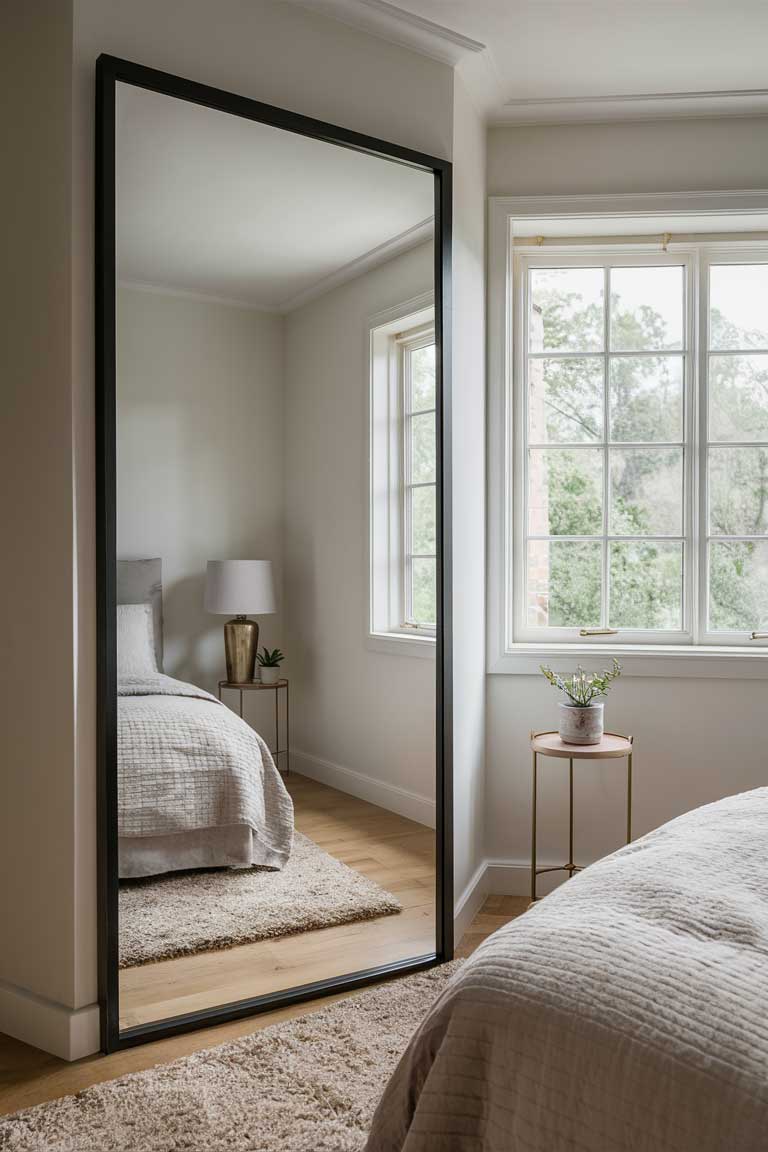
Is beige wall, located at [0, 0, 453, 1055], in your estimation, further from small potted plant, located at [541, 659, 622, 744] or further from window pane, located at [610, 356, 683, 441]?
window pane, located at [610, 356, 683, 441]

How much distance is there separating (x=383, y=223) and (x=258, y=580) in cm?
111

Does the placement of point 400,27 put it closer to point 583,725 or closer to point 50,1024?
point 583,725

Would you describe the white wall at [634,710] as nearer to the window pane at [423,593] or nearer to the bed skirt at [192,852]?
the window pane at [423,593]

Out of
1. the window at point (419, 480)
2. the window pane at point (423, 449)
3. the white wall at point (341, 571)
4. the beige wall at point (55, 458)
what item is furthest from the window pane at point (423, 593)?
the beige wall at point (55, 458)

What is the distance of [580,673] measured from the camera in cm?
305

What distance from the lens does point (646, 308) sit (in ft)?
11.0

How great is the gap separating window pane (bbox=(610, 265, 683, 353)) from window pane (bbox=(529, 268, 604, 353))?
0.06 m

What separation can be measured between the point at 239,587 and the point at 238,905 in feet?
2.78

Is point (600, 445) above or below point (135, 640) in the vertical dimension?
above

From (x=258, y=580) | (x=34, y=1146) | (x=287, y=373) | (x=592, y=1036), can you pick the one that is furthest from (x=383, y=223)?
(x=34, y=1146)

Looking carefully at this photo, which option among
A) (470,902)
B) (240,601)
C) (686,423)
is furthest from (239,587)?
(686,423)

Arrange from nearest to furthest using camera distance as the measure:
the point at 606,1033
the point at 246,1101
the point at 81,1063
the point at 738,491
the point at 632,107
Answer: the point at 606,1033, the point at 246,1101, the point at 81,1063, the point at 632,107, the point at 738,491

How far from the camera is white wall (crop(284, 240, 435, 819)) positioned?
8.18 ft

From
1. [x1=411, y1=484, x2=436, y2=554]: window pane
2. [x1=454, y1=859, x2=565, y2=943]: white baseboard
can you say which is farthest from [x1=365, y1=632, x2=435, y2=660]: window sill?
[x1=454, y1=859, x2=565, y2=943]: white baseboard
